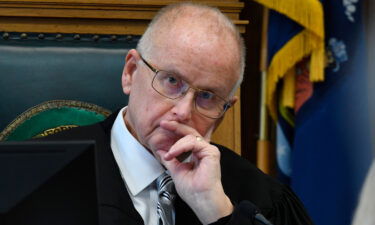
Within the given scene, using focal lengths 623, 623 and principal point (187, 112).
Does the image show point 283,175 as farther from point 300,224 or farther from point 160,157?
point 160,157

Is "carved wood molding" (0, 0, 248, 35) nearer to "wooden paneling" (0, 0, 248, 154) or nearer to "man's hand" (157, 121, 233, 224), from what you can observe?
"wooden paneling" (0, 0, 248, 154)

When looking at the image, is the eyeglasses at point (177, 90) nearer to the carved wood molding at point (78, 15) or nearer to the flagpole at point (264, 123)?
the carved wood molding at point (78, 15)

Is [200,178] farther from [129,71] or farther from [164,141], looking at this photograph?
[129,71]

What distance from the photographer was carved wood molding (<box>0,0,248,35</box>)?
1.72 metres

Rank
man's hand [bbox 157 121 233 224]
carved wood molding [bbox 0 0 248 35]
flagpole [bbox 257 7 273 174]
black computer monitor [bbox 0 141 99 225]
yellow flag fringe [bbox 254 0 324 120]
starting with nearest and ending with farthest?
black computer monitor [bbox 0 141 99 225], man's hand [bbox 157 121 233 224], carved wood molding [bbox 0 0 248 35], yellow flag fringe [bbox 254 0 324 120], flagpole [bbox 257 7 273 174]

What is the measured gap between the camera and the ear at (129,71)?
5.03 feet

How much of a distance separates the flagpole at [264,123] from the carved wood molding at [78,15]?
35.2 inches

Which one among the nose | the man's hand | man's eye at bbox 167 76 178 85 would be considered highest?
man's eye at bbox 167 76 178 85

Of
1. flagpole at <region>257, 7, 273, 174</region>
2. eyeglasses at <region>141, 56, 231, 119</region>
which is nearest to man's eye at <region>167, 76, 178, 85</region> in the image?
eyeglasses at <region>141, 56, 231, 119</region>

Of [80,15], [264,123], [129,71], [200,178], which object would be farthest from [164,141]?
[264,123]

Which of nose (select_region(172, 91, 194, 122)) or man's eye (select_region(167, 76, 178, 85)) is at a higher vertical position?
man's eye (select_region(167, 76, 178, 85))

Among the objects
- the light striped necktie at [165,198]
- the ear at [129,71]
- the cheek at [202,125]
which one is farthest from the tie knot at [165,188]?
the ear at [129,71]

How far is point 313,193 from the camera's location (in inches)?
102

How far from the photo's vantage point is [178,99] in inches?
56.7
